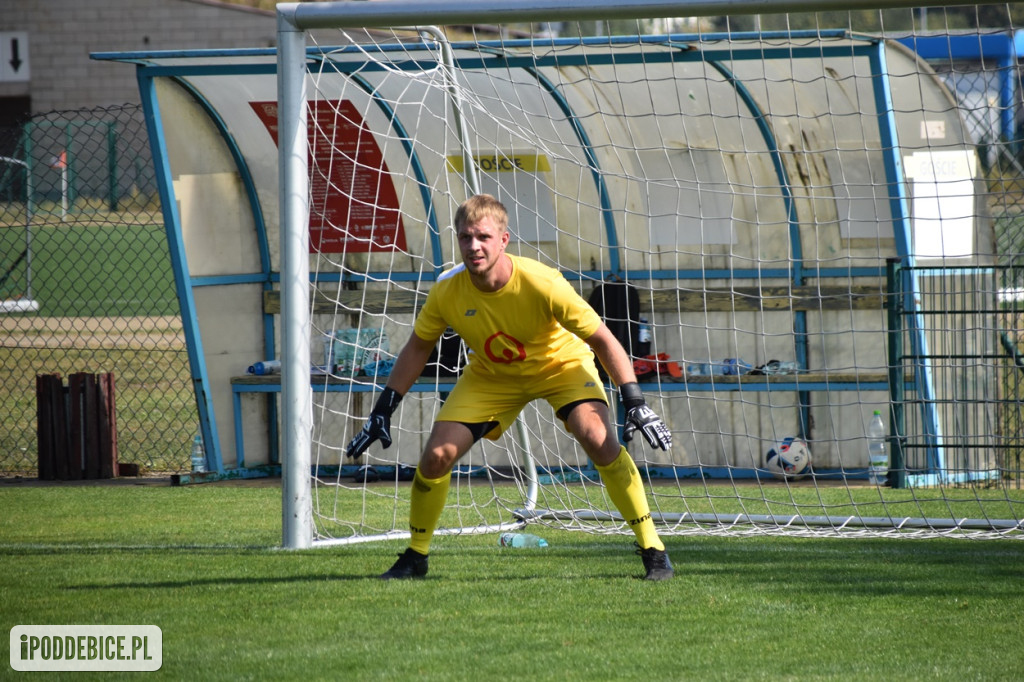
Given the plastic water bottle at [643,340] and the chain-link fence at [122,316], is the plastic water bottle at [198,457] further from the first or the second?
the plastic water bottle at [643,340]

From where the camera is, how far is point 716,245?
10.4m

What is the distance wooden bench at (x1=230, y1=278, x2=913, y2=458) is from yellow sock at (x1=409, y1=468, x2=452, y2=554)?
12.8 feet

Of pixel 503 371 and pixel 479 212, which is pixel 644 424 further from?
pixel 479 212

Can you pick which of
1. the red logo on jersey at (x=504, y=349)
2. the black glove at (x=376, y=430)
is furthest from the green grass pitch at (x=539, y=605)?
the red logo on jersey at (x=504, y=349)

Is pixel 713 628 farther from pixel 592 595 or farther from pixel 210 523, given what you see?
pixel 210 523

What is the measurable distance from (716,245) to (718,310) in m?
0.60

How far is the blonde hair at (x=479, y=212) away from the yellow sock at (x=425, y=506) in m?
1.17

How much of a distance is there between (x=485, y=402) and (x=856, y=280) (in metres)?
5.52

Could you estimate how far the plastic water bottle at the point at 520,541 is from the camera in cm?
664

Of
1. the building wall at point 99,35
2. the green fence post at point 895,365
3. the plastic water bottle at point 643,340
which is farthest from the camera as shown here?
the building wall at point 99,35

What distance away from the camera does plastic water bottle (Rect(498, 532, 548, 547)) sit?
664 cm

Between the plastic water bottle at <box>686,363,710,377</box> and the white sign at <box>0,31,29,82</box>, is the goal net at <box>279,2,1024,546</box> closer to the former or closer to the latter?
the plastic water bottle at <box>686,363,710,377</box>

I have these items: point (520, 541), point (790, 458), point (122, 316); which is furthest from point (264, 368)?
point (122, 316)

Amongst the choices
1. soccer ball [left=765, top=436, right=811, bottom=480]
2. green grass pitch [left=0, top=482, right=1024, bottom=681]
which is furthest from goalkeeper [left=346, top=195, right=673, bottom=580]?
soccer ball [left=765, top=436, right=811, bottom=480]
